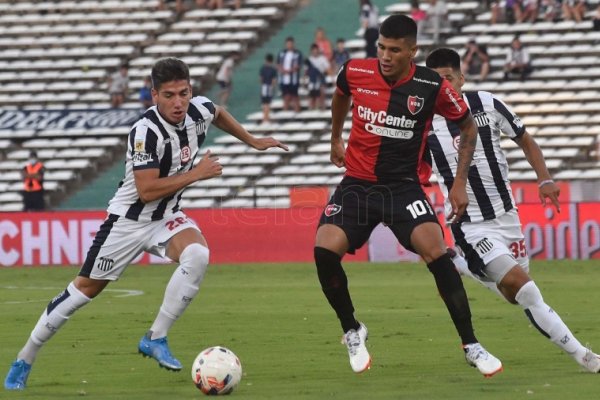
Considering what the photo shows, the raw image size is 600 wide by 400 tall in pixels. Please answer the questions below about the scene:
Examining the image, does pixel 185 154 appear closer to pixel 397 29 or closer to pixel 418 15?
pixel 397 29

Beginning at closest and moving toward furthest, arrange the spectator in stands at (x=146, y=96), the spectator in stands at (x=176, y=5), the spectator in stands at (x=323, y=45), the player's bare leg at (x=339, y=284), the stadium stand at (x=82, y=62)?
the player's bare leg at (x=339, y=284) < the spectator in stands at (x=323, y=45) < the spectator in stands at (x=146, y=96) < the stadium stand at (x=82, y=62) < the spectator in stands at (x=176, y=5)

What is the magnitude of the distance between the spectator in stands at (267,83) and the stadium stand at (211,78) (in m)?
0.33

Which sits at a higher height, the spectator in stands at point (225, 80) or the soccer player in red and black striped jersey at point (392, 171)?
the soccer player in red and black striped jersey at point (392, 171)

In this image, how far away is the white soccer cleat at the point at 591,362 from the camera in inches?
369

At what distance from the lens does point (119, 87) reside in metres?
34.6

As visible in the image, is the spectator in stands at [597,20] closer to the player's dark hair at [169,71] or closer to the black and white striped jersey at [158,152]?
the black and white striped jersey at [158,152]

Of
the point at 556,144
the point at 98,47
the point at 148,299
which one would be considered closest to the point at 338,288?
the point at 148,299

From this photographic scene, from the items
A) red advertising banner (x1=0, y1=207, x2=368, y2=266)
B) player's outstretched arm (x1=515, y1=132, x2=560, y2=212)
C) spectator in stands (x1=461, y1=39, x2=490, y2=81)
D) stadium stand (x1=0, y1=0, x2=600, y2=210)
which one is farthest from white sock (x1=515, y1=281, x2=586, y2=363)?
spectator in stands (x1=461, y1=39, x2=490, y2=81)

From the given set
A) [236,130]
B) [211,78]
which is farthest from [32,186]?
[236,130]

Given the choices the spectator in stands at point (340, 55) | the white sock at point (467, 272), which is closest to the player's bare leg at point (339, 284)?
the white sock at point (467, 272)

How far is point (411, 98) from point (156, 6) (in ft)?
97.4

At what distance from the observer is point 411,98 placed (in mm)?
9430

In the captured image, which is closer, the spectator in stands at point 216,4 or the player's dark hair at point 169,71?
the player's dark hair at point 169,71

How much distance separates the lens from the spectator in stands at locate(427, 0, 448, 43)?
33500 mm
